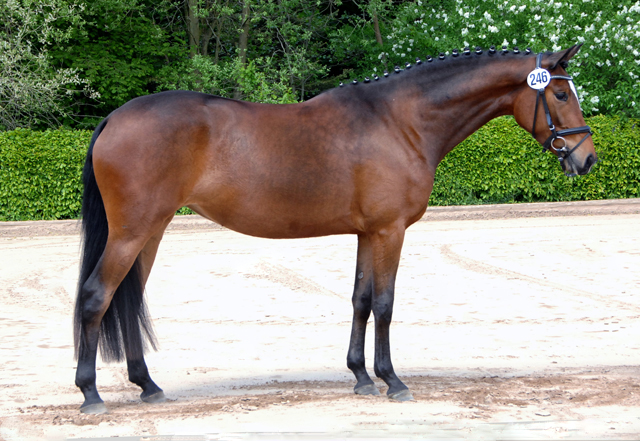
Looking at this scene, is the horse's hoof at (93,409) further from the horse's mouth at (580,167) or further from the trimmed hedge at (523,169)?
the trimmed hedge at (523,169)

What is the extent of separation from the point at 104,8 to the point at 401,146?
15970 millimetres

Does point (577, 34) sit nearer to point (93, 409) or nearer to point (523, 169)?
point (523, 169)

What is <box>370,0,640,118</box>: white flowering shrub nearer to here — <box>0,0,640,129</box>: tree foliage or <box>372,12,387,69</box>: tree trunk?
<box>0,0,640,129</box>: tree foliage

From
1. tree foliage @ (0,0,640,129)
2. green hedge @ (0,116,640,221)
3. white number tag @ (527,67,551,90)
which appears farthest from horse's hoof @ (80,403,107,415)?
tree foliage @ (0,0,640,129)

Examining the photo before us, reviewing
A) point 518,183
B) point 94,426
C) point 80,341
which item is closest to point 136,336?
point 80,341

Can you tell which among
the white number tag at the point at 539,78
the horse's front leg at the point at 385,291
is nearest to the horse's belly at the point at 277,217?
the horse's front leg at the point at 385,291

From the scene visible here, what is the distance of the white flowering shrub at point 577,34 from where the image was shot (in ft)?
49.8

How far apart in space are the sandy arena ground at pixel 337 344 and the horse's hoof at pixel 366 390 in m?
0.07

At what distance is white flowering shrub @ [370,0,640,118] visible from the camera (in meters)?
15.2

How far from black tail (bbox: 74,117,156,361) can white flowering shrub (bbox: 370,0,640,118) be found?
10850 mm

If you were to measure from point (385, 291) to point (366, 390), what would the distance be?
2.26 ft

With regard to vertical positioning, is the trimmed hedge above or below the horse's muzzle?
below

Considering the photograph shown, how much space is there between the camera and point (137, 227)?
402 centimetres

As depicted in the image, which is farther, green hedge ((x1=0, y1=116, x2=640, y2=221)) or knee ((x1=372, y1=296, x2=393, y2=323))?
green hedge ((x1=0, y1=116, x2=640, y2=221))
